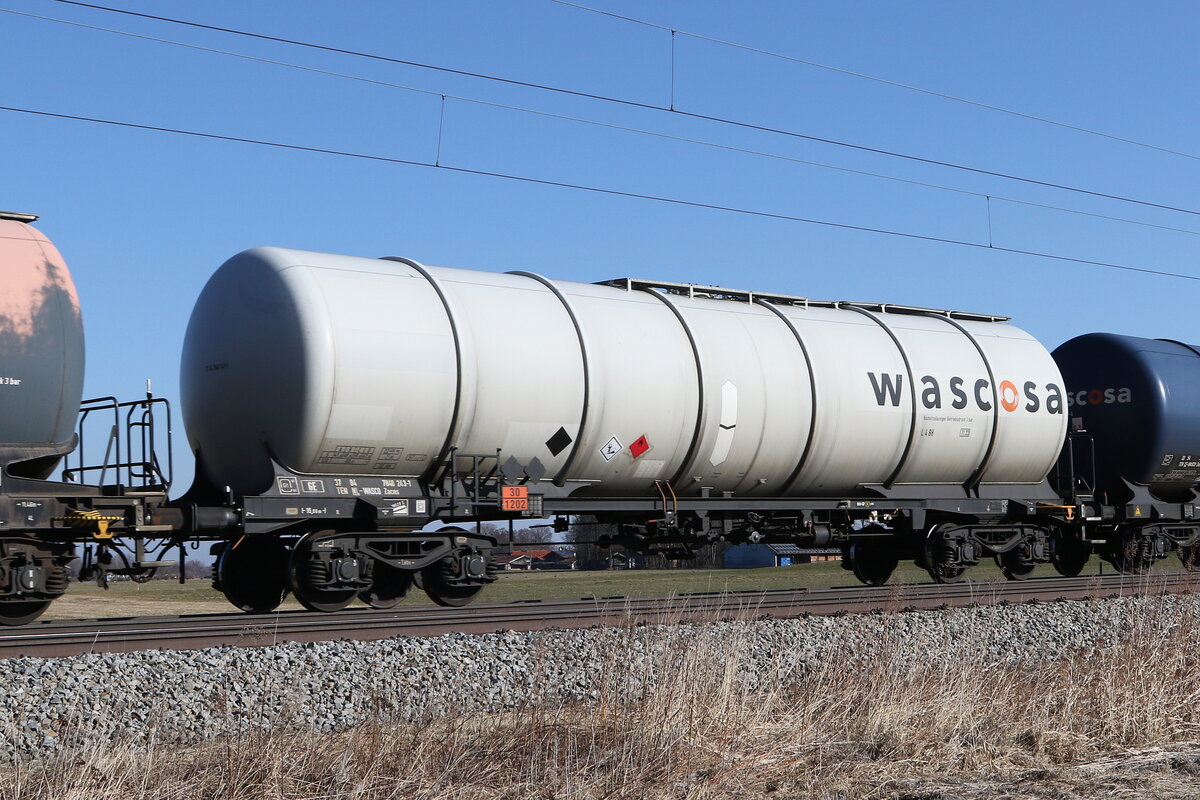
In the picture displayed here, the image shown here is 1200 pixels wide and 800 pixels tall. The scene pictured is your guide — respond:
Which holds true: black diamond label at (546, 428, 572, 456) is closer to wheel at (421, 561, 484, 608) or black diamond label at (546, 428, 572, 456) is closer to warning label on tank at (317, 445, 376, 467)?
wheel at (421, 561, 484, 608)

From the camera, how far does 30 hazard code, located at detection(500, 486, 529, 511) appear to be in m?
13.4

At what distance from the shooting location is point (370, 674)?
9383 mm

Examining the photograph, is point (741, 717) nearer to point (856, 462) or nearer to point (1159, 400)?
point (856, 462)

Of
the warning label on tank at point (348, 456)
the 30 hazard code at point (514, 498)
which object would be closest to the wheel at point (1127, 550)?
the 30 hazard code at point (514, 498)

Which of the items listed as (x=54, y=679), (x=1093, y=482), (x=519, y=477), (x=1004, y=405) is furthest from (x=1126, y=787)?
(x=1093, y=482)

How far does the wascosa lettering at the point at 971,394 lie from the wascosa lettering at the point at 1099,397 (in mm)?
1602

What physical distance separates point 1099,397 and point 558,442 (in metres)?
10.7

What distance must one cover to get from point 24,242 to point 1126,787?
10231 mm

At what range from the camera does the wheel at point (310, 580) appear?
12.7m

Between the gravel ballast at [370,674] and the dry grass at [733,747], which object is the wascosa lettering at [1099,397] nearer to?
the gravel ballast at [370,674]

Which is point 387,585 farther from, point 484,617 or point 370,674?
point 370,674

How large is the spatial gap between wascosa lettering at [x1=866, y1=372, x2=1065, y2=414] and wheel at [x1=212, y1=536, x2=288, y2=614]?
8030 mm

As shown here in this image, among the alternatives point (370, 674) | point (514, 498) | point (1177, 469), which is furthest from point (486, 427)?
point (1177, 469)

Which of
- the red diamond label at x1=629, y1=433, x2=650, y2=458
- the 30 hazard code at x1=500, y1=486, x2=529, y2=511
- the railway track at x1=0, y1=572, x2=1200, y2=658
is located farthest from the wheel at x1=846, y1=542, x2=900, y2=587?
the 30 hazard code at x1=500, y1=486, x2=529, y2=511
